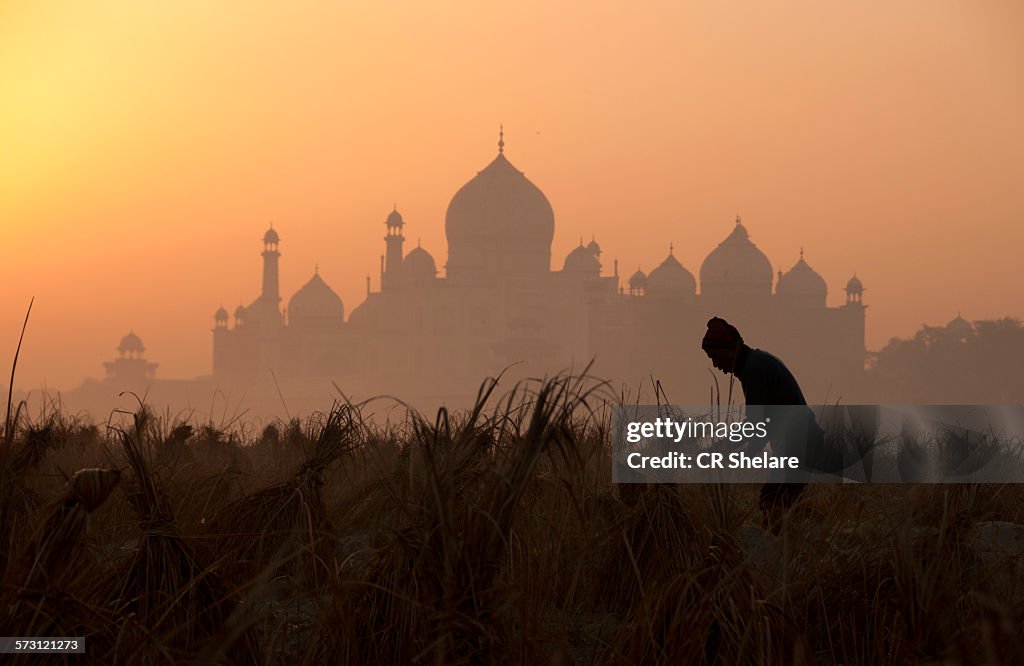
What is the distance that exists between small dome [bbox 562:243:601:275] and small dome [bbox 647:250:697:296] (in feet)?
11.2

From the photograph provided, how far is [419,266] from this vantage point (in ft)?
209

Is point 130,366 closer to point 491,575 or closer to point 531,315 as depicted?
point 531,315

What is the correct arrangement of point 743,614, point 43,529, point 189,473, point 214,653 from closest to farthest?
point 214,653 < point 43,529 < point 743,614 < point 189,473

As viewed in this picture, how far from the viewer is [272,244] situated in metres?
67.4

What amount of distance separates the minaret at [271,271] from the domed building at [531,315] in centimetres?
11

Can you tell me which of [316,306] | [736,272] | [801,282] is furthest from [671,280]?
[316,306]

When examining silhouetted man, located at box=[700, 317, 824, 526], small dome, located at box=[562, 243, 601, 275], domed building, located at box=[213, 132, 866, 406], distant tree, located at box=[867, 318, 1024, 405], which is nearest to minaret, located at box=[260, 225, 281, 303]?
domed building, located at box=[213, 132, 866, 406]

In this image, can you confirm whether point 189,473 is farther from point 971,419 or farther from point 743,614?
point 971,419

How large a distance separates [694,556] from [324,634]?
42.6 inches

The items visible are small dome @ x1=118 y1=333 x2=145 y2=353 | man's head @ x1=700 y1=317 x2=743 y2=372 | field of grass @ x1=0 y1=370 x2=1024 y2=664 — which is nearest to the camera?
field of grass @ x1=0 y1=370 x2=1024 y2=664

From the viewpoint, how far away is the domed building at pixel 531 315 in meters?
59.8

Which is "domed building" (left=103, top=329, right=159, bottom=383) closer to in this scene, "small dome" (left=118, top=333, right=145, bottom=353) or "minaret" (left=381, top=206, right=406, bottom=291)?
"small dome" (left=118, top=333, right=145, bottom=353)

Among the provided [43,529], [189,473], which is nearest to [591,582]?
[43,529]

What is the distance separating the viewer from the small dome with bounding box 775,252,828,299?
214ft
